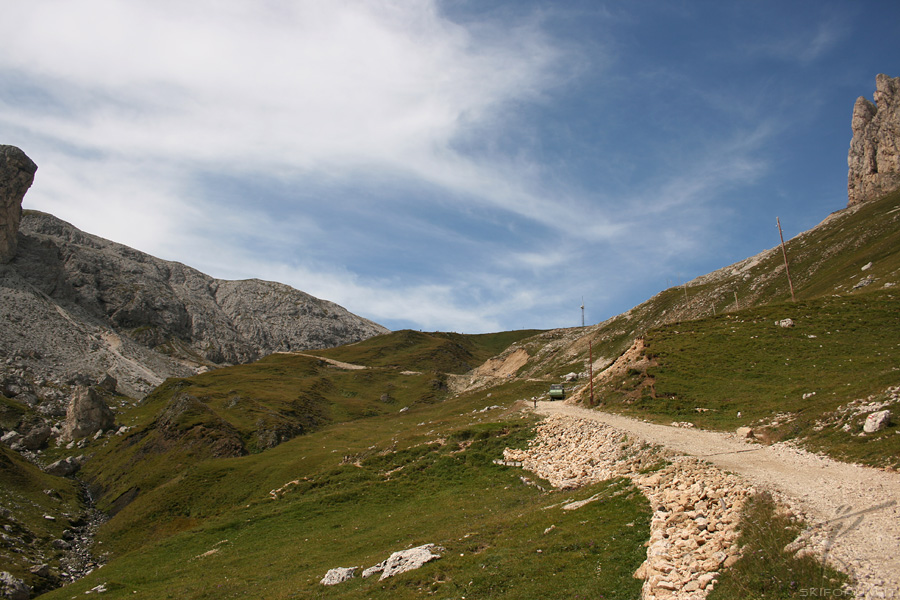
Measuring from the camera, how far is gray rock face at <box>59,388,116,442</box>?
357 ft

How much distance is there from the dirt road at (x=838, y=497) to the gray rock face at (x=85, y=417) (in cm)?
12526

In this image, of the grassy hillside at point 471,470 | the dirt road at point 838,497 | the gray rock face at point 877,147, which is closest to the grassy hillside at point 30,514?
the grassy hillside at point 471,470

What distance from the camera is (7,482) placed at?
210 feet

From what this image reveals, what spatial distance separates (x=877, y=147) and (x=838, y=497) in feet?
639

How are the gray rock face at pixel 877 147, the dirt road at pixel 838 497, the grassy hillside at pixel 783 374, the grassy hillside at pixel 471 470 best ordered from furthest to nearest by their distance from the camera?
the gray rock face at pixel 877 147 < the grassy hillside at pixel 783 374 < the grassy hillside at pixel 471 470 < the dirt road at pixel 838 497

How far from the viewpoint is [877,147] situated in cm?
15662

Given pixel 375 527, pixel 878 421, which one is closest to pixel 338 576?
pixel 375 527

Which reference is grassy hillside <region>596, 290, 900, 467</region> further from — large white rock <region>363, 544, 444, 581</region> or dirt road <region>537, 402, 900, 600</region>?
large white rock <region>363, 544, 444, 581</region>

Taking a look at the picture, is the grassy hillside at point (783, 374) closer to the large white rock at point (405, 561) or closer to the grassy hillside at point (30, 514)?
the large white rock at point (405, 561)

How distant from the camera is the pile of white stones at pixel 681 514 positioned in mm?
15891

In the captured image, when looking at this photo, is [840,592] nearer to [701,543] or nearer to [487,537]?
[701,543]

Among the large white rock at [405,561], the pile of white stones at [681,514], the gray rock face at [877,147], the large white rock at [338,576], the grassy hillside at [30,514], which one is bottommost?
the grassy hillside at [30,514]

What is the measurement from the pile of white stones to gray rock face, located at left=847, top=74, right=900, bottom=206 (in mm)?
170780

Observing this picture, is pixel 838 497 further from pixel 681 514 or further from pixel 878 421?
pixel 878 421
